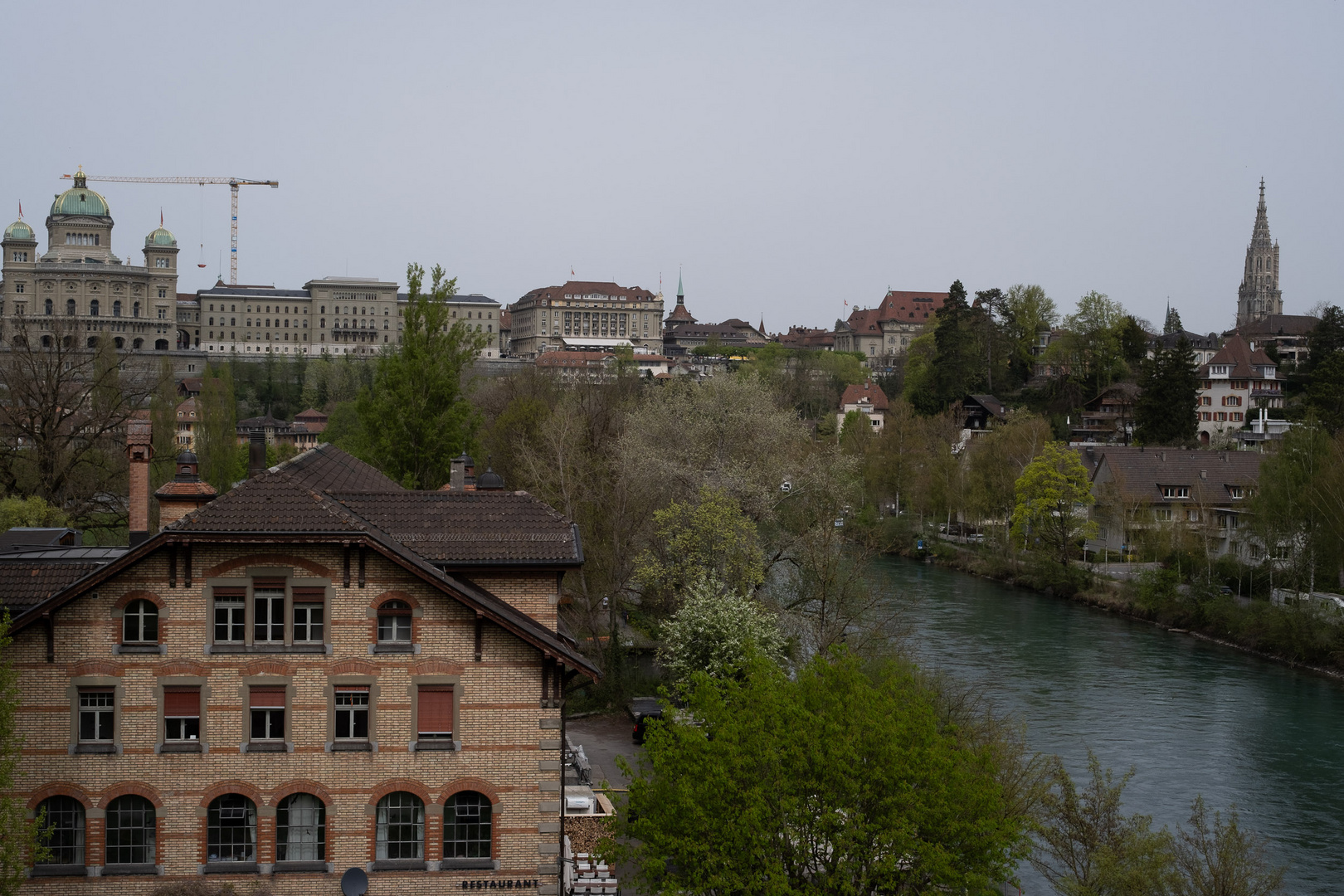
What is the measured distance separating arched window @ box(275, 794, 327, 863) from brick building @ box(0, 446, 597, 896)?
2 centimetres

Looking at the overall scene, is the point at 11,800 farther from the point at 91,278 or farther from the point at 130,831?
the point at 91,278

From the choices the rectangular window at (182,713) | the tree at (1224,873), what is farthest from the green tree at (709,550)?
the rectangular window at (182,713)

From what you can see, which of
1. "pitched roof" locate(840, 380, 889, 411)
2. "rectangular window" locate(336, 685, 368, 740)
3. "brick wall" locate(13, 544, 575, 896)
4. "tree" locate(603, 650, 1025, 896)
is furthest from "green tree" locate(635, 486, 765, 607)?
"pitched roof" locate(840, 380, 889, 411)

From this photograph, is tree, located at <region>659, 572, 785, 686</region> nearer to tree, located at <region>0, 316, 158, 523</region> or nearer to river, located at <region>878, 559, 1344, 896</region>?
river, located at <region>878, 559, 1344, 896</region>

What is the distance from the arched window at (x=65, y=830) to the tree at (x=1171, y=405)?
242 ft

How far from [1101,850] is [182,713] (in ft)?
41.3

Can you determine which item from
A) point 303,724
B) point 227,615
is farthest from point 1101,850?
point 227,615

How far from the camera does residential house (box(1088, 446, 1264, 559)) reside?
2184 inches

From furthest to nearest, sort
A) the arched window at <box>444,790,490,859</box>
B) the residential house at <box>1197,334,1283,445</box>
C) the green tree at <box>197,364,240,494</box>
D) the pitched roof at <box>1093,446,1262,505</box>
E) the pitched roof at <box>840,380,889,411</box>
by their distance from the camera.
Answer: the pitched roof at <box>840,380,889,411</box> < the residential house at <box>1197,334,1283,445</box> < the green tree at <box>197,364,240,494</box> < the pitched roof at <box>1093,446,1262,505</box> < the arched window at <box>444,790,490,859</box>

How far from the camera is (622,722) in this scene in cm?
2966

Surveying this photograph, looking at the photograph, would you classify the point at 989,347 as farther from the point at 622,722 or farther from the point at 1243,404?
the point at 622,722

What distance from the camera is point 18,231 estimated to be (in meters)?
159

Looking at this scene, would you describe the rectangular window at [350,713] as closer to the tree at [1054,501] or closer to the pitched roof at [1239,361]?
the tree at [1054,501]

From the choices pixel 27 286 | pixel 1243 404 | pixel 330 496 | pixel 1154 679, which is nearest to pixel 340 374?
pixel 27 286
